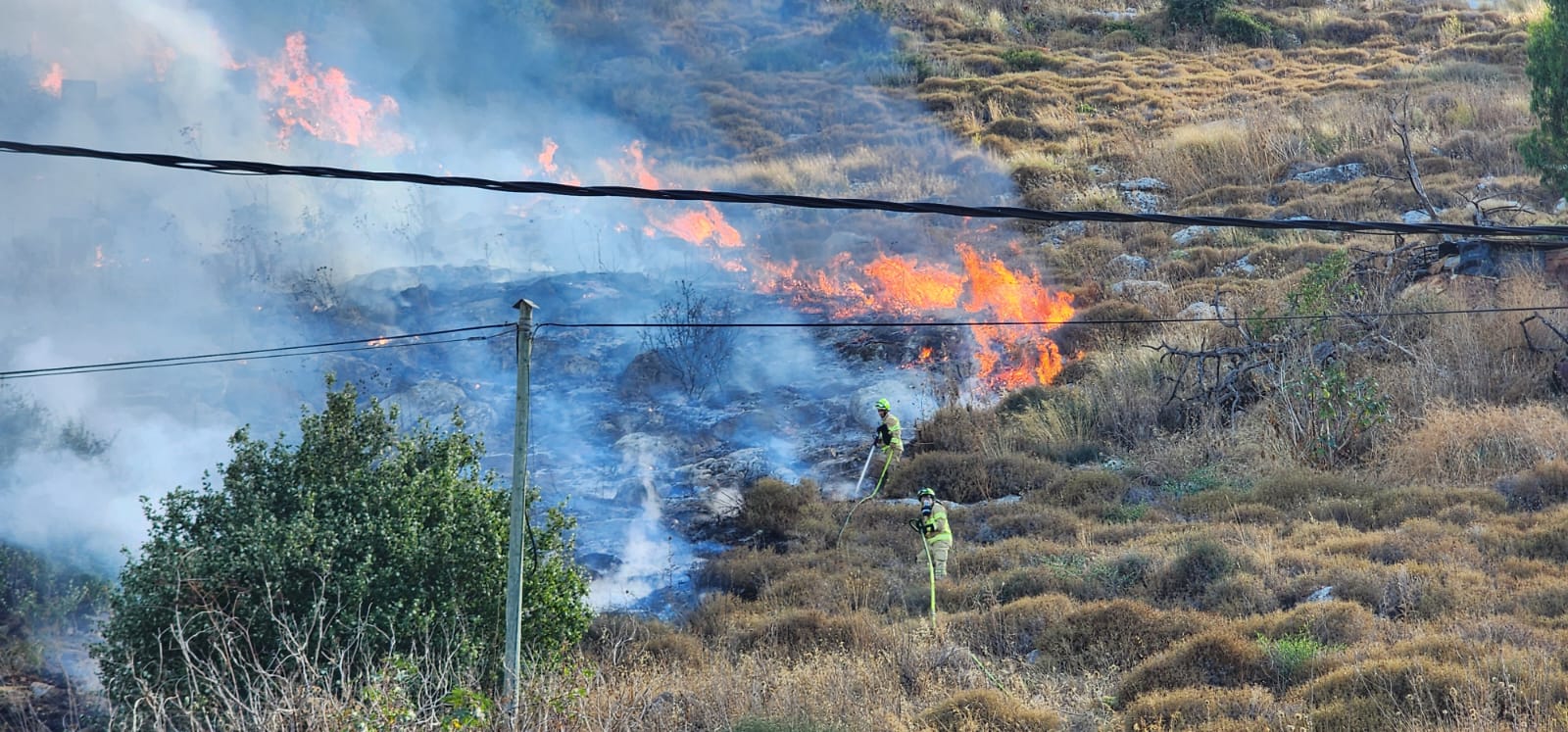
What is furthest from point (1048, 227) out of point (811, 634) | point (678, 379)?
point (811, 634)

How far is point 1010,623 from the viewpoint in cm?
1145

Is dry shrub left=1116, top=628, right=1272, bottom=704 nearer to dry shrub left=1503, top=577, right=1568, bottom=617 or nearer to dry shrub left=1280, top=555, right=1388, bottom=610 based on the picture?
dry shrub left=1280, top=555, right=1388, bottom=610

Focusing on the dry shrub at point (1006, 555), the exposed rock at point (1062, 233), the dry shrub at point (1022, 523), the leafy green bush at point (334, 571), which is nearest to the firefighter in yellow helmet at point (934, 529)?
the dry shrub at point (1006, 555)

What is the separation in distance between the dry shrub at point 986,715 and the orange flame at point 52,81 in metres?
25.6

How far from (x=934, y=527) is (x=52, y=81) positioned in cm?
2343

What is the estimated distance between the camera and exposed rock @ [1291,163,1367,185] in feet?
92.7

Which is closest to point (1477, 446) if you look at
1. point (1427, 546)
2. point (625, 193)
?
point (1427, 546)

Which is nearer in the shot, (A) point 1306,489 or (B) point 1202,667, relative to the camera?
(B) point 1202,667

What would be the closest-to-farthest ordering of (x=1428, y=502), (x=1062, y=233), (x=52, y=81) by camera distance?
1. (x=1428, y=502)
2. (x=52, y=81)
3. (x=1062, y=233)

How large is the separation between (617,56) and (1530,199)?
2395cm

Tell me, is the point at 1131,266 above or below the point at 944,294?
above

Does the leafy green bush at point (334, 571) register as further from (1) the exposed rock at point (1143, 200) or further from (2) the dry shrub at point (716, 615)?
(1) the exposed rock at point (1143, 200)

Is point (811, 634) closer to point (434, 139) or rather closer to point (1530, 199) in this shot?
point (1530, 199)

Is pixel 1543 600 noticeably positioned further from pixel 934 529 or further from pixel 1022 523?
pixel 1022 523
